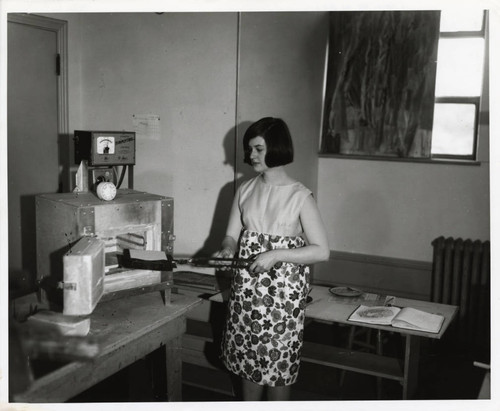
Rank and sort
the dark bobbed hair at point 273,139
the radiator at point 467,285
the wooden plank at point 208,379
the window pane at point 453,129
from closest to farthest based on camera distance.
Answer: the dark bobbed hair at point 273,139 < the wooden plank at point 208,379 < the radiator at point 467,285 < the window pane at point 453,129

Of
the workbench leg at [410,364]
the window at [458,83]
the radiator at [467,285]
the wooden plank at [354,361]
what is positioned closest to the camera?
the workbench leg at [410,364]

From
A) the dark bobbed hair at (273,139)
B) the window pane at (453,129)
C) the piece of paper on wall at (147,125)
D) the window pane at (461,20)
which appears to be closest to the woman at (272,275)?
the dark bobbed hair at (273,139)

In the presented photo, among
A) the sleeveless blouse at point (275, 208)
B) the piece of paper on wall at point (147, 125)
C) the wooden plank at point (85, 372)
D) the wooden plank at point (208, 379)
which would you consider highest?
the piece of paper on wall at point (147, 125)

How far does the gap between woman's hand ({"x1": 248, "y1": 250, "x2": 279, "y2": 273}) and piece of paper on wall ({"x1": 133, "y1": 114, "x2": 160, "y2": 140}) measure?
1919 millimetres

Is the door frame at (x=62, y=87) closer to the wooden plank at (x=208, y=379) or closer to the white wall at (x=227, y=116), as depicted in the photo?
the white wall at (x=227, y=116)

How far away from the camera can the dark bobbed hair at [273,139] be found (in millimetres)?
2510

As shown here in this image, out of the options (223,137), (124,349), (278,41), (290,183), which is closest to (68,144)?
(223,137)

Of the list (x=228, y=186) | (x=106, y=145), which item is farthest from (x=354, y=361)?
(x=106, y=145)

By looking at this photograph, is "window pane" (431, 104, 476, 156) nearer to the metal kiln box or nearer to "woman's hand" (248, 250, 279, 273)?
"woman's hand" (248, 250, 279, 273)

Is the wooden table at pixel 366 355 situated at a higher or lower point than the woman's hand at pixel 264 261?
lower

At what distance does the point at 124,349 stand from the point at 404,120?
3.20 m

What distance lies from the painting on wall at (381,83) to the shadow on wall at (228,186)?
1.14m

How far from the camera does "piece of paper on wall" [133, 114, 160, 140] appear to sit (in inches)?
160

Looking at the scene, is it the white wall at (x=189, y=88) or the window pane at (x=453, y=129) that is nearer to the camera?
the white wall at (x=189, y=88)
